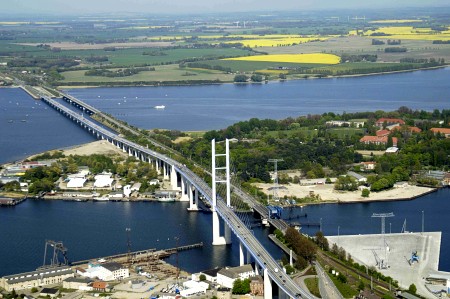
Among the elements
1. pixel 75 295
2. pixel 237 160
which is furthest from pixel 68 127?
pixel 75 295

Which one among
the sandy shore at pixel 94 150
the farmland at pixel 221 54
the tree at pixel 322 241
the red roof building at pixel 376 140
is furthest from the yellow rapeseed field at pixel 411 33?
the tree at pixel 322 241

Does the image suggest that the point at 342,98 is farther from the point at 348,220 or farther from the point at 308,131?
the point at 348,220

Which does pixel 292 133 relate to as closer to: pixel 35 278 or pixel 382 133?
pixel 382 133

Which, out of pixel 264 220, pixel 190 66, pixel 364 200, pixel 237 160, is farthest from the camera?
pixel 190 66

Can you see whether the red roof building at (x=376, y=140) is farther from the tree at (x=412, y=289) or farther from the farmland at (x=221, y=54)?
the farmland at (x=221, y=54)

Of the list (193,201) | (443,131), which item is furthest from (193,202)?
(443,131)
